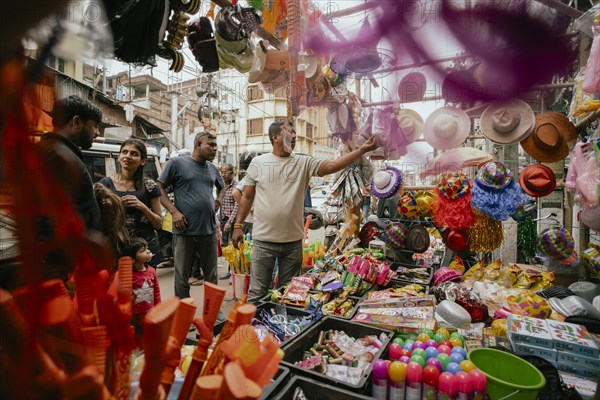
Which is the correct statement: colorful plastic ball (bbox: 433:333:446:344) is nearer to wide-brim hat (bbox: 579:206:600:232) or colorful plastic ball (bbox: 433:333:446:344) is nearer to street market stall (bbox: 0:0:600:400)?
street market stall (bbox: 0:0:600:400)

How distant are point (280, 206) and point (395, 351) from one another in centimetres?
148

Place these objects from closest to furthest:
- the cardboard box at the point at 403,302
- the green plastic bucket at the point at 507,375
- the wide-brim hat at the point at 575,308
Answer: the green plastic bucket at the point at 507,375
the wide-brim hat at the point at 575,308
the cardboard box at the point at 403,302

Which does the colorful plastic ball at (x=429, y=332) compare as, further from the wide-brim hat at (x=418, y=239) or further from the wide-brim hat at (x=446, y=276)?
the wide-brim hat at (x=418, y=239)

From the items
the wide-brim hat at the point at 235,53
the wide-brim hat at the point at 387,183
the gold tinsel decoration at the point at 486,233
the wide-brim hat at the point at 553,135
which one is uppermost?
the wide-brim hat at the point at 235,53

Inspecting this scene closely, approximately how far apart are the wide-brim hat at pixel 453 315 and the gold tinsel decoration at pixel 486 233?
0.97 metres

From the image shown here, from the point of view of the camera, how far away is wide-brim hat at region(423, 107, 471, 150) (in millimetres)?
2498

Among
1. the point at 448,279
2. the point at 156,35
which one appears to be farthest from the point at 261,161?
the point at 448,279

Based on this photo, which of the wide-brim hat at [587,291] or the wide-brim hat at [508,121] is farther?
the wide-brim hat at [508,121]

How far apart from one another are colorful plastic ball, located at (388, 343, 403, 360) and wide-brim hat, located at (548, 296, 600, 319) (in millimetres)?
1000

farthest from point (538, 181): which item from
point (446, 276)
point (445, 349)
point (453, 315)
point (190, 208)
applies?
point (190, 208)

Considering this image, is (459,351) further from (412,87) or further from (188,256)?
(188,256)

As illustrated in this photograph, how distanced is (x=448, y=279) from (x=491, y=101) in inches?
50.5

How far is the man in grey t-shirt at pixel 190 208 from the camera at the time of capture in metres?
2.88

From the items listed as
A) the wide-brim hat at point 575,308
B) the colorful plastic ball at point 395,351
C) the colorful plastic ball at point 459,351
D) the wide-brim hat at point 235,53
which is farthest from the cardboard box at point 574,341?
the wide-brim hat at point 235,53
